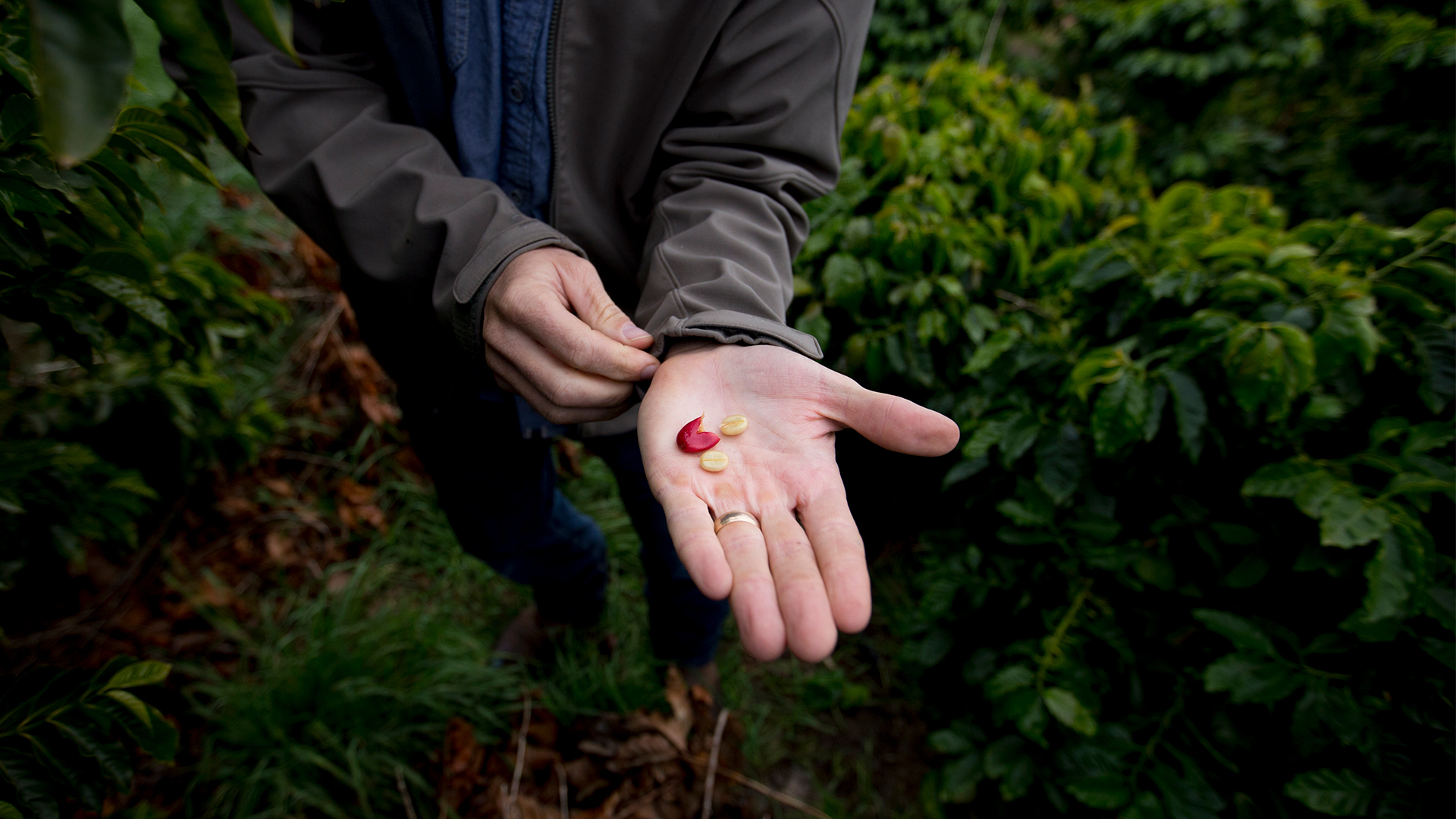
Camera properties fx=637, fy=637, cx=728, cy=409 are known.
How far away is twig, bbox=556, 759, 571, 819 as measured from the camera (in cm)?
197

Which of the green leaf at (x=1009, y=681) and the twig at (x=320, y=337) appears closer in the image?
the green leaf at (x=1009, y=681)

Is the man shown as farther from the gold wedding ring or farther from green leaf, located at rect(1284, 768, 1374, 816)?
green leaf, located at rect(1284, 768, 1374, 816)

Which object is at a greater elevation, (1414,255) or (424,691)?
(1414,255)

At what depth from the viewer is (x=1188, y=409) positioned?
5.14 ft

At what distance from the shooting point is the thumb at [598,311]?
1.25m

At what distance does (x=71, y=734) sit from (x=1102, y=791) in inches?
90.9

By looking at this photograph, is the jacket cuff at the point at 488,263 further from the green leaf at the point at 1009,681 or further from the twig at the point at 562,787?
the green leaf at the point at 1009,681

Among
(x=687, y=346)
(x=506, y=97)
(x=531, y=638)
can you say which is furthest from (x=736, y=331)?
(x=531, y=638)

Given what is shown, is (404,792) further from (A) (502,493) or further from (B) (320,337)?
(B) (320,337)

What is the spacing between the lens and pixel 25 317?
1.29 metres

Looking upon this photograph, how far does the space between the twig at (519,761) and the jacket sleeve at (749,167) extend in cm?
158

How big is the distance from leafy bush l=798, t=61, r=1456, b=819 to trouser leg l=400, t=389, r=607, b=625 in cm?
103

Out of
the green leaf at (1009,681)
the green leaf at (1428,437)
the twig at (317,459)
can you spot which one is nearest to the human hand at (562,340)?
the green leaf at (1009,681)

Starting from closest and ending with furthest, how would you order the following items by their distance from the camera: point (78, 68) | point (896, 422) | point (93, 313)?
1. point (78, 68)
2. point (896, 422)
3. point (93, 313)
